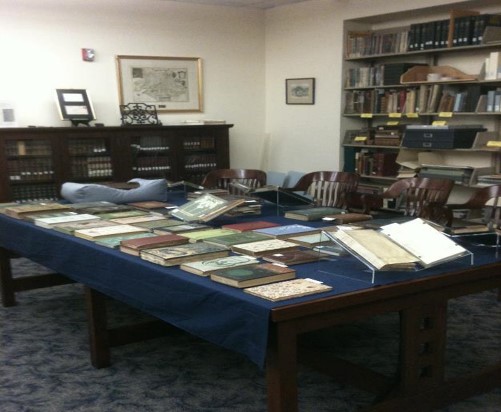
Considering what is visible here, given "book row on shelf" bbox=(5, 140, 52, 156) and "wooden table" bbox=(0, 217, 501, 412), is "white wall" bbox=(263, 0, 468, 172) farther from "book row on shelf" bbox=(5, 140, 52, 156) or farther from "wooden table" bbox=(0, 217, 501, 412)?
"wooden table" bbox=(0, 217, 501, 412)

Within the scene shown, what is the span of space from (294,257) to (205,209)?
96cm

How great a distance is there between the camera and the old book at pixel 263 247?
2.30 meters

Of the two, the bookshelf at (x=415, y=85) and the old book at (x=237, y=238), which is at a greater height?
the bookshelf at (x=415, y=85)

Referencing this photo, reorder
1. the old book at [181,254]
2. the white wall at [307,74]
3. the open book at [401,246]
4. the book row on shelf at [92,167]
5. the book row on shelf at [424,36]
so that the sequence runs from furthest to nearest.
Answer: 1. the white wall at [307,74]
2. the book row on shelf at [92,167]
3. the book row on shelf at [424,36]
4. the old book at [181,254]
5. the open book at [401,246]

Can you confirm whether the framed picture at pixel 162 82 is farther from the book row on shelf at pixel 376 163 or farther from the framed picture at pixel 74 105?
the book row on shelf at pixel 376 163

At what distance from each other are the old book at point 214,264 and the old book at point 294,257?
7 cm

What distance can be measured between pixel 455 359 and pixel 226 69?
5264mm

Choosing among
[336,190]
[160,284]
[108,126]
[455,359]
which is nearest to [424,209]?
[336,190]

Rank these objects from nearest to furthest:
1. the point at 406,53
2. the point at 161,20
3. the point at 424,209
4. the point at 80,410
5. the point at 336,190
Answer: the point at 80,410
the point at 424,209
the point at 336,190
the point at 406,53
the point at 161,20

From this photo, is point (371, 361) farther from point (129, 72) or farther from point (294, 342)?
point (129, 72)

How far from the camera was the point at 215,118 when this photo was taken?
7383 mm

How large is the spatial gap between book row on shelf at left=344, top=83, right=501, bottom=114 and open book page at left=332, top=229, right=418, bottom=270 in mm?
3492

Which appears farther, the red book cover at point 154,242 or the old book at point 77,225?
the old book at point 77,225

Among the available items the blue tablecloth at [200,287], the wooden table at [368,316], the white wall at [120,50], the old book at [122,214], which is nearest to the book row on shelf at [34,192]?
the white wall at [120,50]
